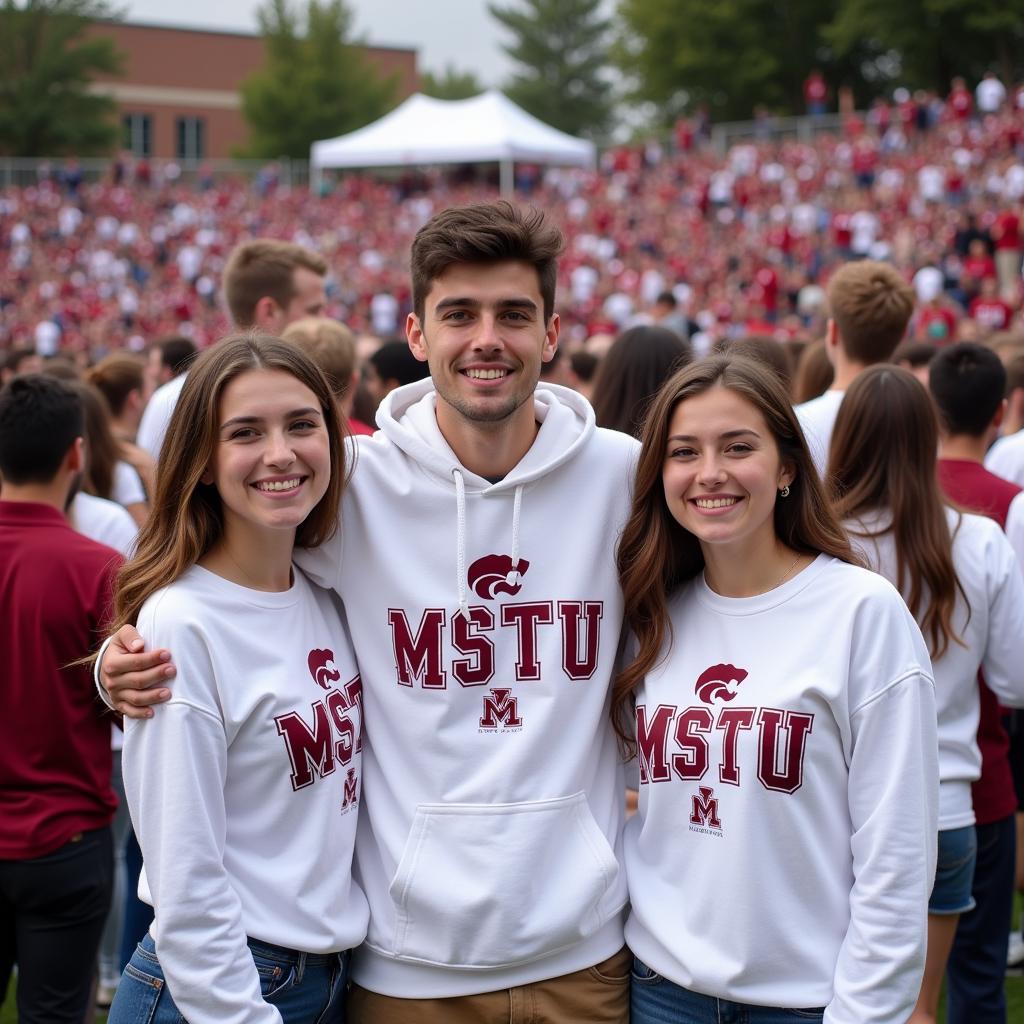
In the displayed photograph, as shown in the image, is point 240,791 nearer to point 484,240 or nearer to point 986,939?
point 484,240

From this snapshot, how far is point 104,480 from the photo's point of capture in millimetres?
4805

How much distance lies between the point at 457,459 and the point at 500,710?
536mm

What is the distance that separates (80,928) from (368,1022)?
4.08ft

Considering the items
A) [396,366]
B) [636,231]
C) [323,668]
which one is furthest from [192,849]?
[636,231]

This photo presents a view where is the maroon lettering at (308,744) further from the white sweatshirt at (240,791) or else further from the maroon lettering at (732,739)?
the maroon lettering at (732,739)

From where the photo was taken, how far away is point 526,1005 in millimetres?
2494

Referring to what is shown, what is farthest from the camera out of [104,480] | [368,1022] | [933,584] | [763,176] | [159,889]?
[763,176]

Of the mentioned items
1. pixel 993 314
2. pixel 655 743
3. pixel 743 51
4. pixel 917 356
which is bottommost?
pixel 655 743

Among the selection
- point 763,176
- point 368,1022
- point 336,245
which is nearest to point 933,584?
point 368,1022

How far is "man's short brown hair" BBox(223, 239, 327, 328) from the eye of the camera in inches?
198

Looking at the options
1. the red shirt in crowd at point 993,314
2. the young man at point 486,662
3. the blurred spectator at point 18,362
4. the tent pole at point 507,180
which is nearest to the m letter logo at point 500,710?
the young man at point 486,662

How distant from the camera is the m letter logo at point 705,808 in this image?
2482mm

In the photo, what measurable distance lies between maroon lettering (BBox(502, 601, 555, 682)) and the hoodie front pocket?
26 cm

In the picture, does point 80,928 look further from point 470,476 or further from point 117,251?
point 117,251
